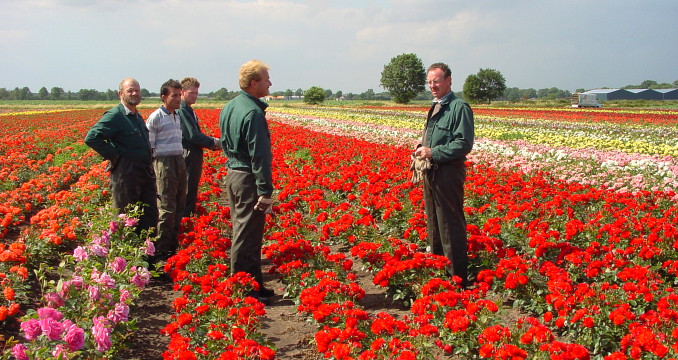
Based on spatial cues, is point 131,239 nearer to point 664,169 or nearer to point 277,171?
point 277,171

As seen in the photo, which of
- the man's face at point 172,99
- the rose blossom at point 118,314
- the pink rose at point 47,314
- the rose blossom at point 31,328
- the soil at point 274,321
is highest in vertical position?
the man's face at point 172,99

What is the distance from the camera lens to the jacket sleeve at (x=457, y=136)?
414 centimetres

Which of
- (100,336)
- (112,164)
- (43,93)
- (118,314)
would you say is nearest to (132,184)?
(112,164)

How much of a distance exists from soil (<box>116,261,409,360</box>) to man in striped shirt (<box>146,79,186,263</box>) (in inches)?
22.1

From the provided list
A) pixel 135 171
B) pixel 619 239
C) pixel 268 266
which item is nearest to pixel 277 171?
pixel 268 266

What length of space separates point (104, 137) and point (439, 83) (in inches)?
127

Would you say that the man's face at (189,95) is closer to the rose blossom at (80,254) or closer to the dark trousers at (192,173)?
the dark trousers at (192,173)

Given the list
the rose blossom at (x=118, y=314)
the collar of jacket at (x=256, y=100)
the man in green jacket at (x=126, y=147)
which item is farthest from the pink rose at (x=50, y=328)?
the man in green jacket at (x=126, y=147)

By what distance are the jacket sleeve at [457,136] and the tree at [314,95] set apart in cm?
7621

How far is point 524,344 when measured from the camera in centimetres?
301

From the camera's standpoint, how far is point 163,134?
18.3ft

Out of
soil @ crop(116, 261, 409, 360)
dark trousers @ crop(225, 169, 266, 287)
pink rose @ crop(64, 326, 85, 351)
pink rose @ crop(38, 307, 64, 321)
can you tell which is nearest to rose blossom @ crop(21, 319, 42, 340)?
pink rose @ crop(38, 307, 64, 321)

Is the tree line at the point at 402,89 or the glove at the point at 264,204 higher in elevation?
the tree line at the point at 402,89

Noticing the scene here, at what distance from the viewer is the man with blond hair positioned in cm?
620
